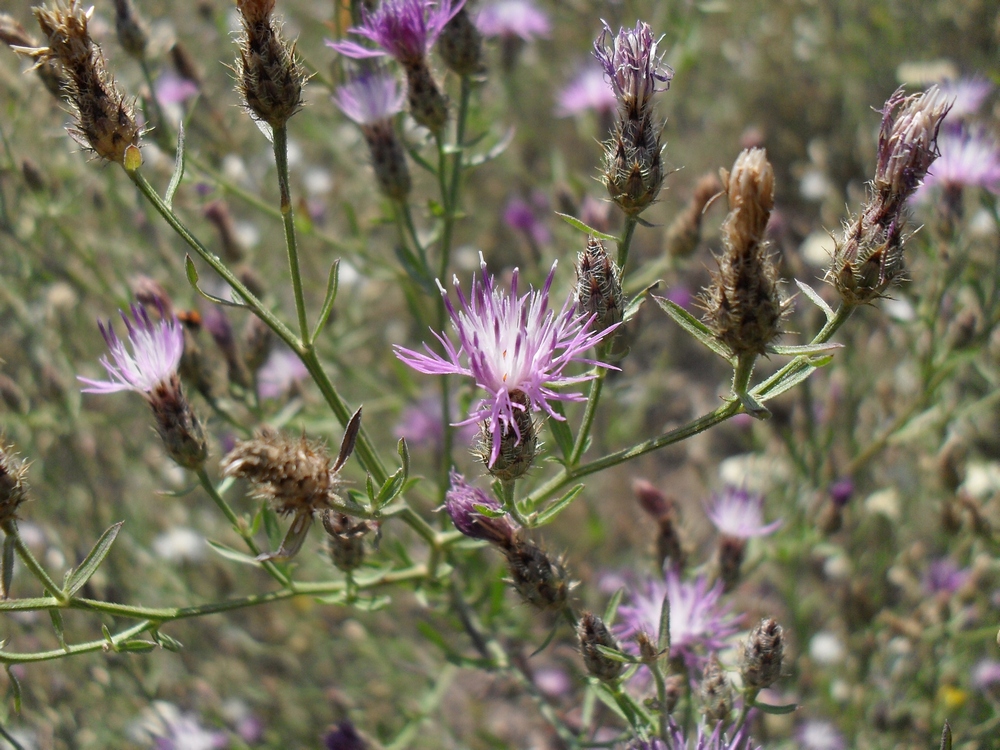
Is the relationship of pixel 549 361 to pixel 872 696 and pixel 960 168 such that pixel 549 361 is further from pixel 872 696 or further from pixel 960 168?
pixel 872 696

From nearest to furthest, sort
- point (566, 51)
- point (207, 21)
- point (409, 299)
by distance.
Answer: point (409, 299) < point (207, 21) < point (566, 51)

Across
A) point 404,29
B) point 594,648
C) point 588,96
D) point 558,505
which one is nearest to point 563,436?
point 558,505

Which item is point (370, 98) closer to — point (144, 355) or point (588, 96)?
point (144, 355)

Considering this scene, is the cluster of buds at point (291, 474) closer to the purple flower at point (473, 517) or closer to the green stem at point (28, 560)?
the purple flower at point (473, 517)

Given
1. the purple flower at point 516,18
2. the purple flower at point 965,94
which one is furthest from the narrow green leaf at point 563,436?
the purple flower at point 965,94

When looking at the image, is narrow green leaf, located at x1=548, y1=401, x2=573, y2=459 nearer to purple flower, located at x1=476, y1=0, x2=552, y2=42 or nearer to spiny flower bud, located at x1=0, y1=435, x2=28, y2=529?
spiny flower bud, located at x1=0, y1=435, x2=28, y2=529

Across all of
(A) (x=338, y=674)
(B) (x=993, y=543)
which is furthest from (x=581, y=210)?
(A) (x=338, y=674)
